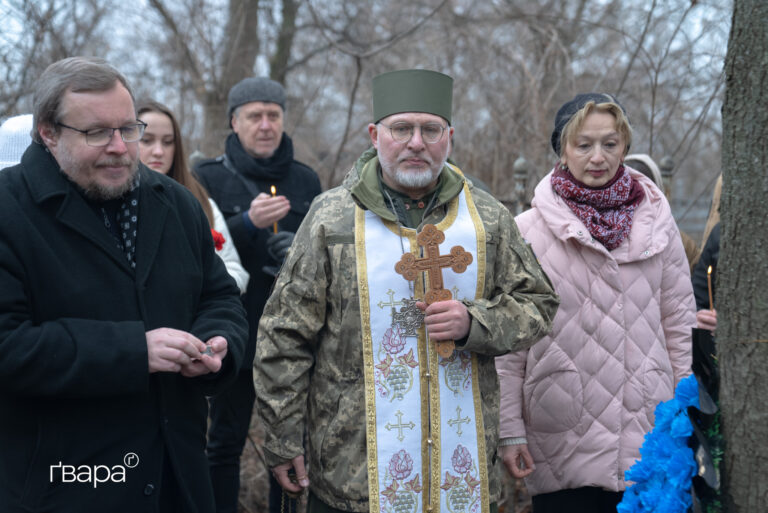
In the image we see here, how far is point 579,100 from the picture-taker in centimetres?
329

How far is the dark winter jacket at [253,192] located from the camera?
4.02 meters

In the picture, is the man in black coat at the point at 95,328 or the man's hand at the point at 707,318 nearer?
the man in black coat at the point at 95,328

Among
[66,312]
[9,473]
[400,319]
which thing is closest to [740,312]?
[400,319]

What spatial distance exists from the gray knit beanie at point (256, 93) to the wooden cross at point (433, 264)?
2.06 metres

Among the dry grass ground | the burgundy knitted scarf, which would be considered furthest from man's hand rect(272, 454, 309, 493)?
the dry grass ground

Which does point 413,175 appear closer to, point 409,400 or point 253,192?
point 409,400

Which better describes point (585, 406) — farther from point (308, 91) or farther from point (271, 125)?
point (308, 91)

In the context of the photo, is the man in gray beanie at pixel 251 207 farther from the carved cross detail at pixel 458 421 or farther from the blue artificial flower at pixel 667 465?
the blue artificial flower at pixel 667 465

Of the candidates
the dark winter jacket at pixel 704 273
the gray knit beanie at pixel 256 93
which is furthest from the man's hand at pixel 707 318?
the gray knit beanie at pixel 256 93

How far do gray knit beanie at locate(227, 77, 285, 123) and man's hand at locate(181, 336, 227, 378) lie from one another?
7.07ft

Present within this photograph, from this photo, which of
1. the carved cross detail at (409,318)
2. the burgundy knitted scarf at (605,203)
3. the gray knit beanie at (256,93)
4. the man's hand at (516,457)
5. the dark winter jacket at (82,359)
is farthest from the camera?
the gray knit beanie at (256,93)

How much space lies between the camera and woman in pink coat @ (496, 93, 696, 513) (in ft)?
10.0

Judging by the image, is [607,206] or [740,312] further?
[607,206]

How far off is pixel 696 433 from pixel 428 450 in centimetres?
86
